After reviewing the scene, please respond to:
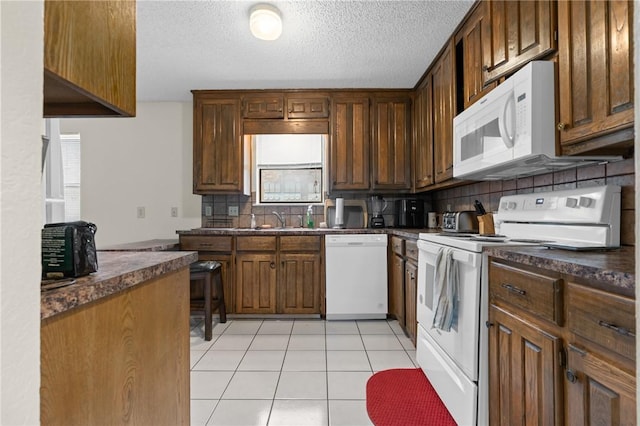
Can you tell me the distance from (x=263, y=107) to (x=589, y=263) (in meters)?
3.12

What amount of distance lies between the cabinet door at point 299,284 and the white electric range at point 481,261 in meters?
1.48

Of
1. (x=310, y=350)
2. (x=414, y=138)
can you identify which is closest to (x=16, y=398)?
(x=310, y=350)

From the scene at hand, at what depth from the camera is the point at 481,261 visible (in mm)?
1435

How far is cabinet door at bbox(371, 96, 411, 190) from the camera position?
137 inches

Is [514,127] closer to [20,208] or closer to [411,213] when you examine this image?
[20,208]

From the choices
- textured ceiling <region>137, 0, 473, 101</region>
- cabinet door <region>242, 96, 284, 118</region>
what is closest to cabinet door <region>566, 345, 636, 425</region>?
textured ceiling <region>137, 0, 473, 101</region>

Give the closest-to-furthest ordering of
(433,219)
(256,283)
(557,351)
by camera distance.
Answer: (557,351), (256,283), (433,219)

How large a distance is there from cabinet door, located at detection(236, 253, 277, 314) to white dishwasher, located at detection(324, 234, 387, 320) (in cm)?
54

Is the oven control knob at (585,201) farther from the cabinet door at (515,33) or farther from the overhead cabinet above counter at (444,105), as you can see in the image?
the cabinet door at (515,33)

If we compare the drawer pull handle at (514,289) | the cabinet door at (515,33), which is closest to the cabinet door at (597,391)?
the drawer pull handle at (514,289)

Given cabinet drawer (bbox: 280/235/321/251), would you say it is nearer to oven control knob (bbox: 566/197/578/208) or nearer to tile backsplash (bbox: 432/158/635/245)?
tile backsplash (bbox: 432/158/635/245)

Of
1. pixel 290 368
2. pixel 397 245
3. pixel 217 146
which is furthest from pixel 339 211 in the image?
pixel 290 368

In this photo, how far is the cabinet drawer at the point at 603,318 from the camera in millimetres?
770

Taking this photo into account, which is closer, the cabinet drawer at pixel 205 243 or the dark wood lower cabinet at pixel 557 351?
the dark wood lower cabinet at pixel 557 351
